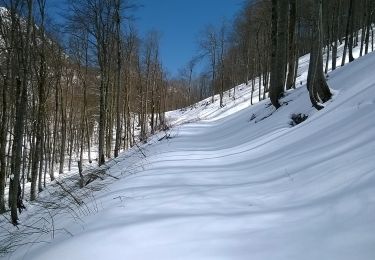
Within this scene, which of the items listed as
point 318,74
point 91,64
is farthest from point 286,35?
point 91,64

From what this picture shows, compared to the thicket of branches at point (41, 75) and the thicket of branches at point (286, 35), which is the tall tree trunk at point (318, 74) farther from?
the thicket of branches at point (41, 75)

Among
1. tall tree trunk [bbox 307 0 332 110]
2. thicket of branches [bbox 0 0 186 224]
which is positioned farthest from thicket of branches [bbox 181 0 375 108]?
thicket of branches [bbox 0 0 186 224]

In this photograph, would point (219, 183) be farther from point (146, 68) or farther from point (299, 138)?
point (146, 68)

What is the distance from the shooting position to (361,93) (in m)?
7.45

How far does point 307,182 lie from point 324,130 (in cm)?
247

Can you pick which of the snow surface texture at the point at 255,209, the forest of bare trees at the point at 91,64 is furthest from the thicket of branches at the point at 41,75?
the snow surface texture at the point at 255,209

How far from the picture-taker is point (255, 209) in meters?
3.89

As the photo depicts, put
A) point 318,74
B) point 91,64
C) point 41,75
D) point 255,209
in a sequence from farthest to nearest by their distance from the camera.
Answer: point 91,64 → point 41,75 → point 318,74 → point 255,209

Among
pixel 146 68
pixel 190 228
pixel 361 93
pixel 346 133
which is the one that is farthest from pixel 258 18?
pixel 190 228

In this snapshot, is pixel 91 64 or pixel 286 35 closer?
pixel 286 35

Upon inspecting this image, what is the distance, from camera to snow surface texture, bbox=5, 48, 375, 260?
2.86 m

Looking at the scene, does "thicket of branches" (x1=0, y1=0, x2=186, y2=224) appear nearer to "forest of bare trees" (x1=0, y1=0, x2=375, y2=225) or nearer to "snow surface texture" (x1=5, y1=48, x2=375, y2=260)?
"forest of bare trees" (x1=0, y1=0, x2=375, y2=225)

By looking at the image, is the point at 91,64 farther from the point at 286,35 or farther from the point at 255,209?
the point at 255,209

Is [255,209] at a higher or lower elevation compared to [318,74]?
lower
